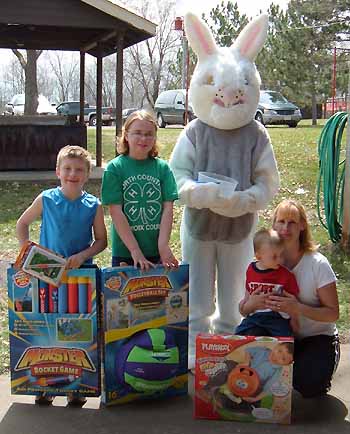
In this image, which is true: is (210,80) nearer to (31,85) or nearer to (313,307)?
(313,307)

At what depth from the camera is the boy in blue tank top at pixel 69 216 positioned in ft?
10.4

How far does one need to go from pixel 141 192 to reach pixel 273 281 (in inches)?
31.6

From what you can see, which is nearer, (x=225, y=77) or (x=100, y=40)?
(x=225, y=77)

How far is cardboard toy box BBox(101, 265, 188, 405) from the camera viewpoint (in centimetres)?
310

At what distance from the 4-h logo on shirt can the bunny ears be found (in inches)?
39.9

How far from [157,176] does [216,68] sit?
2.69 ft

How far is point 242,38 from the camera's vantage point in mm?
3783

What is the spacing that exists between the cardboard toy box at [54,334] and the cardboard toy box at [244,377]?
0.55 metres

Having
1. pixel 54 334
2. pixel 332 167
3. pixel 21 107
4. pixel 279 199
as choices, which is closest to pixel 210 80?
pixel 54 334

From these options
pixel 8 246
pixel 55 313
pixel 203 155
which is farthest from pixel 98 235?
pixel 8 246

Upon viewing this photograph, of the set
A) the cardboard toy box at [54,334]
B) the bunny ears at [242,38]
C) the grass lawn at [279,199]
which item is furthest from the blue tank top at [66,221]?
the bunny ears at [242,38]

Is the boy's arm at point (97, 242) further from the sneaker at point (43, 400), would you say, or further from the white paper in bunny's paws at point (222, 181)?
the sneaker at point (43, 400)

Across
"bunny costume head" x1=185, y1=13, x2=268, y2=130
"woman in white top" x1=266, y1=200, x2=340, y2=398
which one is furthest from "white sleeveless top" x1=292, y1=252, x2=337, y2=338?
"bunny costume head" x1=185, y1=13, x2=268, y2=130

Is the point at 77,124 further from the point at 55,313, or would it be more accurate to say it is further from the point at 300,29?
the point at 300,29
